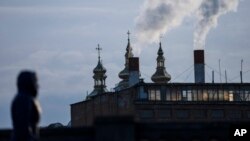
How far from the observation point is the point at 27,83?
19.1 metres

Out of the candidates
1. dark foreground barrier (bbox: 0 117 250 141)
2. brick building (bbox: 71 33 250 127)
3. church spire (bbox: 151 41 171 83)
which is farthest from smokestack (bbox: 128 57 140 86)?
dark foreground barrier (bbox: 0 117 250 141)

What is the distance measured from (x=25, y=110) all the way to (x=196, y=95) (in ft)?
455

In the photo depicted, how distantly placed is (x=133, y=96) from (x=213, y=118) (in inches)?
420

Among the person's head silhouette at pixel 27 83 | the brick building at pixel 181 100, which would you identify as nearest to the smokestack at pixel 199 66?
the brick building at pixel 181 100

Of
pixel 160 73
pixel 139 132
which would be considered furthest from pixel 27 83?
pixel 160 73

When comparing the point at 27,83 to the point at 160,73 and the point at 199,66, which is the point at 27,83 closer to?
the point at 199,66

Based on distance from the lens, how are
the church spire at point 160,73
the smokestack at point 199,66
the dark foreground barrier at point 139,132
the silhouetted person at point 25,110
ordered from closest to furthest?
1. the silhouetted person at point 25,110
2. the dark foreground barrier at point 139,132
3. the smokestack at point 199,66
4. the church spire at point 160,73

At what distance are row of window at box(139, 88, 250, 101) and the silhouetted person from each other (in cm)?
13358

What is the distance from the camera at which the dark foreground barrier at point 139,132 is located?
27781 mm

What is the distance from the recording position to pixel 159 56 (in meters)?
188

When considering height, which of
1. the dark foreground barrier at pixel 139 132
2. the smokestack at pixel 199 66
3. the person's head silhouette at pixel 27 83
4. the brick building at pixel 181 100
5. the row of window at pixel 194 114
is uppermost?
the smokestack at pixel 199 66

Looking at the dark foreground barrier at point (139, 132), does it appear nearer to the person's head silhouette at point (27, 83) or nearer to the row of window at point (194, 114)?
the person's head silhouette at point (27, 83)

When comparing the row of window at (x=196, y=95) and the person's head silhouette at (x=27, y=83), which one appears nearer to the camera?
the person's head silhouette at (x=27, y=83)

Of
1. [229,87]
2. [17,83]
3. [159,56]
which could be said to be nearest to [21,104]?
[17,83]
